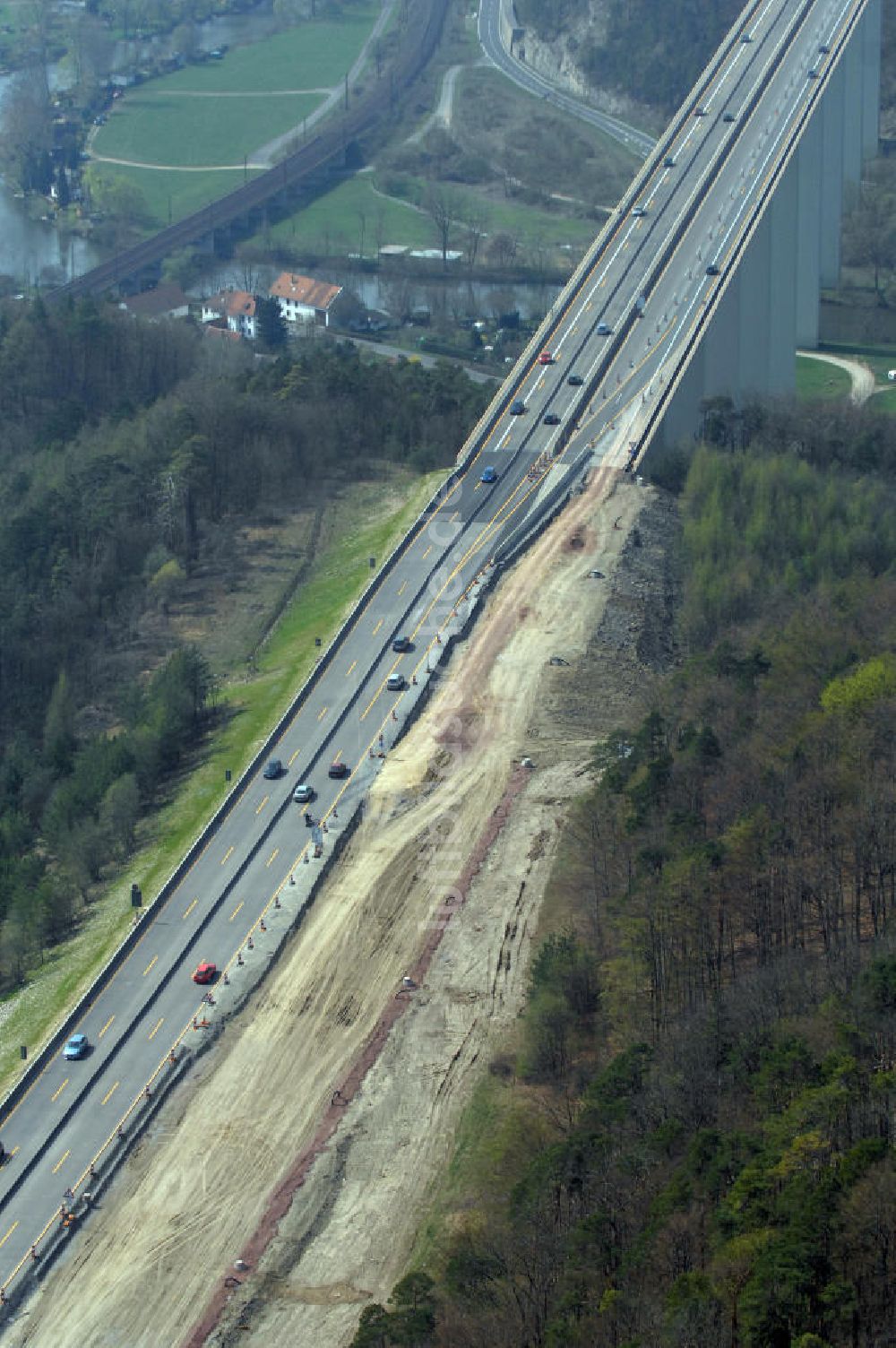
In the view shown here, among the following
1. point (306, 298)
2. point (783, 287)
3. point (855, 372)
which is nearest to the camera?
A: point (783, 287)

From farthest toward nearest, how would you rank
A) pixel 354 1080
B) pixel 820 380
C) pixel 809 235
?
pixel 809 235 → pixel 820 380 → pixel 354 1080

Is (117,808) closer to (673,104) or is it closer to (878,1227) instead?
(878,1227)

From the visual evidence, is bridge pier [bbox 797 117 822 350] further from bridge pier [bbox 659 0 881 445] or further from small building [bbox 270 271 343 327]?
small building [bbox 270 271 343 327]

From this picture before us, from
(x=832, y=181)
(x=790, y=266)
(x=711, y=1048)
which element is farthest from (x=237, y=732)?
(x=832, y=181)

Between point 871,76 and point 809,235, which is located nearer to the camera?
point 809,235

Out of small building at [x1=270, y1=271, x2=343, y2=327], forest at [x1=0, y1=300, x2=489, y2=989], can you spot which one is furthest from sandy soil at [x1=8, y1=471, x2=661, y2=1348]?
small building at [x1=270, y1=271, x2=343, y2=327]

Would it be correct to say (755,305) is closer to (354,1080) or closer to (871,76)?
(871,76)
